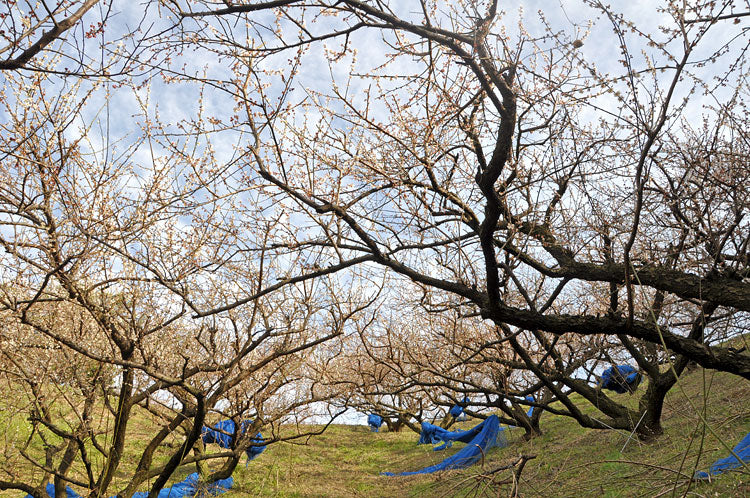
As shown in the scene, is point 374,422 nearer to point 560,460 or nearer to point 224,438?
point 224,438

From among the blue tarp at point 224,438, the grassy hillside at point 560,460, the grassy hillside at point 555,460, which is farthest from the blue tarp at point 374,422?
the blue tarp at point 224,438

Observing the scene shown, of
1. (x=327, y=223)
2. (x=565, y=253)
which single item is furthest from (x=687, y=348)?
(x=327, y=223)

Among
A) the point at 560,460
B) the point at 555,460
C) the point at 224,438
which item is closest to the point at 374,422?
the point at 224,438

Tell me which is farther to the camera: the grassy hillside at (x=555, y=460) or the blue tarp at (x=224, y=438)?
the blue tarp at (x=224, y=438)

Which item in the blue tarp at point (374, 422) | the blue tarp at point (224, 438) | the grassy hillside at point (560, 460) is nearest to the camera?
the grassy hillside at point (560, 460)

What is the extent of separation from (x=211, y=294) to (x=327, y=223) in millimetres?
2876

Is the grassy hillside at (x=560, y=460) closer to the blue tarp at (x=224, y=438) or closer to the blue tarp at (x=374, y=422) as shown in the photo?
the blue tarp at (x=224, y=438)

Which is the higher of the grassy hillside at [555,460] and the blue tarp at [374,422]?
the blue tarp at [374,422]

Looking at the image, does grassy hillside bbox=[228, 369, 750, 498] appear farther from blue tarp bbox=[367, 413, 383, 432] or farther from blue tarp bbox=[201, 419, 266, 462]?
blue tarp bbox=[367, 413, 383, 432]

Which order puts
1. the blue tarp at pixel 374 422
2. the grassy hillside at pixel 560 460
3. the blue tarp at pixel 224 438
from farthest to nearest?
the blue tarp at pixel 374 422
the blue tarp at pixel 224 438
the grassy hillside at pixel 560 460

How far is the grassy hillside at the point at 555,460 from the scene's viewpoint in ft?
13.1

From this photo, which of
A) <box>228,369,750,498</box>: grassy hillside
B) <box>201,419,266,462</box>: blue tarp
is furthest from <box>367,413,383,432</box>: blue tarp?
<box>201,419,266,462</box>: blue tarp

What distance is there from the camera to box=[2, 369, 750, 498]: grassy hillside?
400 cm

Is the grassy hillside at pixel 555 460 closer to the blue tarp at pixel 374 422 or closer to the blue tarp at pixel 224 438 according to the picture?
the blue tarp at pixel 224 438
